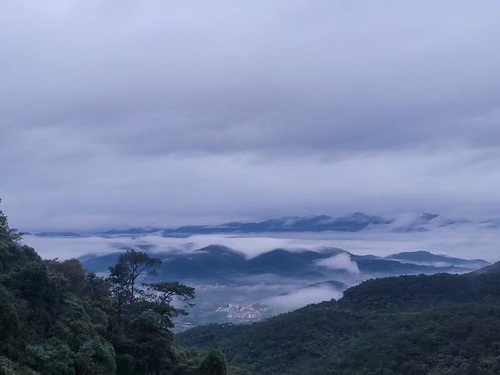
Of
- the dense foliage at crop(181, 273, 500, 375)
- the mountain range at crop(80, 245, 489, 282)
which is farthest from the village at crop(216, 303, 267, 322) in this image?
the mountain range at crop(80, 245, 489, 282)

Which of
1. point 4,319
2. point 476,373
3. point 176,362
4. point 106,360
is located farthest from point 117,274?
point 476,373

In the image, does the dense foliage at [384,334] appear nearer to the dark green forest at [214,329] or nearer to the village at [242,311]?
the dark green forest at [214,329]

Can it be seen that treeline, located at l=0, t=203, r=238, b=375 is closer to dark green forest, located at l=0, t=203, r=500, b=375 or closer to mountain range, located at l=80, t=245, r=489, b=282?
dark green forest, located at l=0, t=203, r=500, b=375

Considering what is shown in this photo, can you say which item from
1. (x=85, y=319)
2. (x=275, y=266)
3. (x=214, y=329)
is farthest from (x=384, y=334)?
(x=275, y=266)

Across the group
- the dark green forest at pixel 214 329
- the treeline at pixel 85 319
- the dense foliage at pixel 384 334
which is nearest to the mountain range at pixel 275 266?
the dense foliage at pixel 384 334

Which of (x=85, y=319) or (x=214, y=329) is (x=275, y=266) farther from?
(x=85, y=319)
